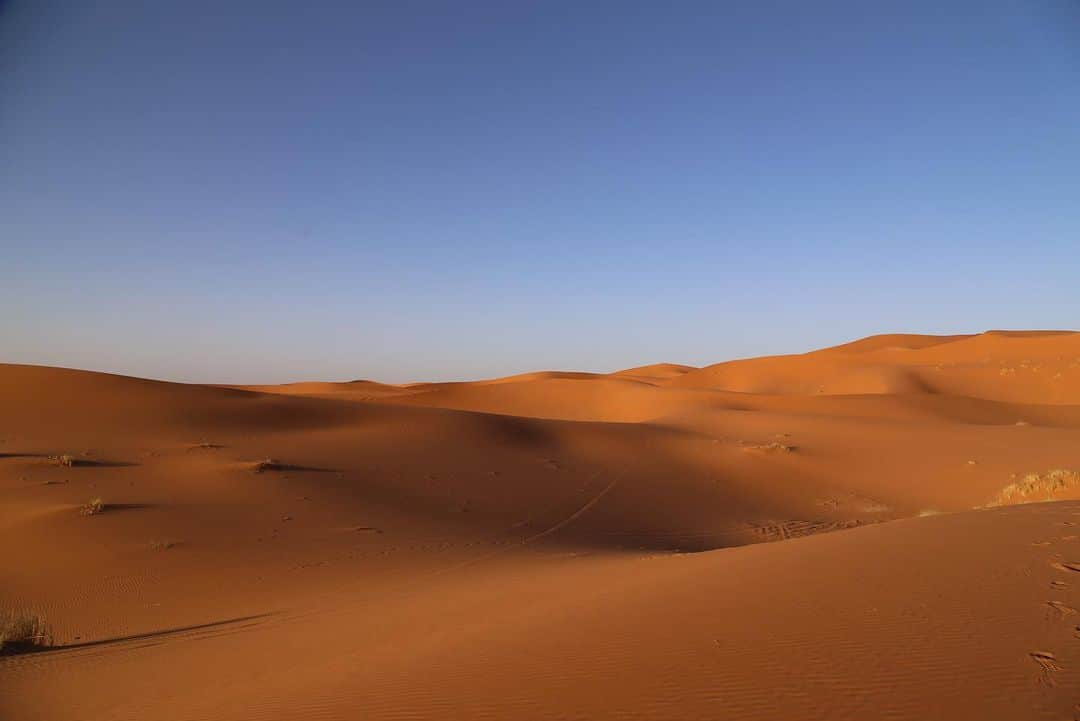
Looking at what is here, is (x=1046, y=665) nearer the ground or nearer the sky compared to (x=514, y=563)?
nearer the sky

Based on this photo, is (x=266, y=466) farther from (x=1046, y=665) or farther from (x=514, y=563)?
(x=1046, y=665)

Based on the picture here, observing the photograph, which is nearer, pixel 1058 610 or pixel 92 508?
pixel 1058 610

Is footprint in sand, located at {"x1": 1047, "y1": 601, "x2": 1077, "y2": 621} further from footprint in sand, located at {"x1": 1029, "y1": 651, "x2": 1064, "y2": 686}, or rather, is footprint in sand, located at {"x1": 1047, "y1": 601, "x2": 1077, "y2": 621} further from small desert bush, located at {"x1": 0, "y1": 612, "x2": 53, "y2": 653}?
small desert bush, located at {"x1": 0, "y1": 612, "x2": 53, "y2": 653}

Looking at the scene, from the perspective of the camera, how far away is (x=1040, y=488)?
13.4 meters

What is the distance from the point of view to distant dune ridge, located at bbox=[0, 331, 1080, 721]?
429 centimetres

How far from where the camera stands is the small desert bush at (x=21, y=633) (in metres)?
6.61

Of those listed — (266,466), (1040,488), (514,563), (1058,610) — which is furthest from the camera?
(266,466)

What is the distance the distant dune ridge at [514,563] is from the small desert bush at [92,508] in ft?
0.59

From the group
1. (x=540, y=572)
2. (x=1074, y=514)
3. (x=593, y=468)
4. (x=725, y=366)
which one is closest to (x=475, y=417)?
(x=593, y=468)

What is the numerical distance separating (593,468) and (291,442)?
8529 mm

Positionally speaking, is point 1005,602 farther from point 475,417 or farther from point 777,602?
point 475,417

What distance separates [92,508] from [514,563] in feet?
23.9

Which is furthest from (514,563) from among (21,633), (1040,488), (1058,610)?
(1040,488)

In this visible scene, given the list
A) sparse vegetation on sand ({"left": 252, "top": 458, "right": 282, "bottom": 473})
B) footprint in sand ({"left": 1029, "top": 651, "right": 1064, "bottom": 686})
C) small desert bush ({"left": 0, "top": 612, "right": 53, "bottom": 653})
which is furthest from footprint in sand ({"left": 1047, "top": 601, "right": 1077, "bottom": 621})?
sparse vegetation on sand ({"left": 252, "top": 458, "right": 282, "bottom": 473})
